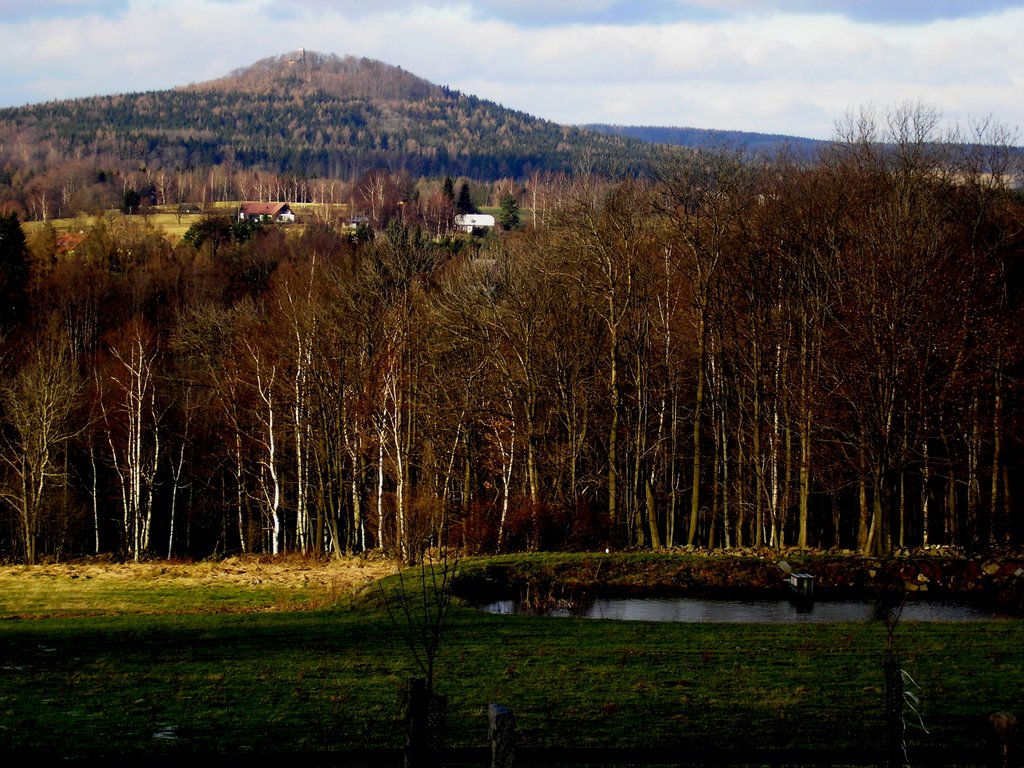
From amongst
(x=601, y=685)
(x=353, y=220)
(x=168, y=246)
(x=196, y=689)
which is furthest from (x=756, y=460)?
(x=353, y=220)

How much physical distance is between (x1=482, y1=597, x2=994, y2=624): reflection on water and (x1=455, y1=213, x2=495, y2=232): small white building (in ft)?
357

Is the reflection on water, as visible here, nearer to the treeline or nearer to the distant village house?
the treeline

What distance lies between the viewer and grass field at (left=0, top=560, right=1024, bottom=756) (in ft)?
34.3

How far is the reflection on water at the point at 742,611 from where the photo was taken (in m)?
21.2

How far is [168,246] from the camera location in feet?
310

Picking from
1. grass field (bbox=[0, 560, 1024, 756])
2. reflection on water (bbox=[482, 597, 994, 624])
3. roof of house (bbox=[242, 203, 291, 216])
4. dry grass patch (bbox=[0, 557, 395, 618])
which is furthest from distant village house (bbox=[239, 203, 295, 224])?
grass field (bbox=[0, 560, 1024, 756])

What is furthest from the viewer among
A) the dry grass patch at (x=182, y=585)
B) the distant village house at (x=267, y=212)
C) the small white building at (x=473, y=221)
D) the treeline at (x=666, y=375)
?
the distant village house at (x=267, y=212)

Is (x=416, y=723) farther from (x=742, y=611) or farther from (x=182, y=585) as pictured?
(x=182, y=585)

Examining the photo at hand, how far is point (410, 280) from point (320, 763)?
111ft

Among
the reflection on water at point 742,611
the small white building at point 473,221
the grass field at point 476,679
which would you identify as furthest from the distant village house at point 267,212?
the grass field at point 476,679

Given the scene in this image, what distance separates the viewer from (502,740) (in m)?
5.68

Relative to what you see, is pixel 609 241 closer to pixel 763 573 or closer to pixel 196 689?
pixel 763 573

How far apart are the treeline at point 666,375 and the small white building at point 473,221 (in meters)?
82.7

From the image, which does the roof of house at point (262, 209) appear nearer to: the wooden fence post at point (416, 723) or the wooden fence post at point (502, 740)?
the wooden fence post at point (416, 723)
